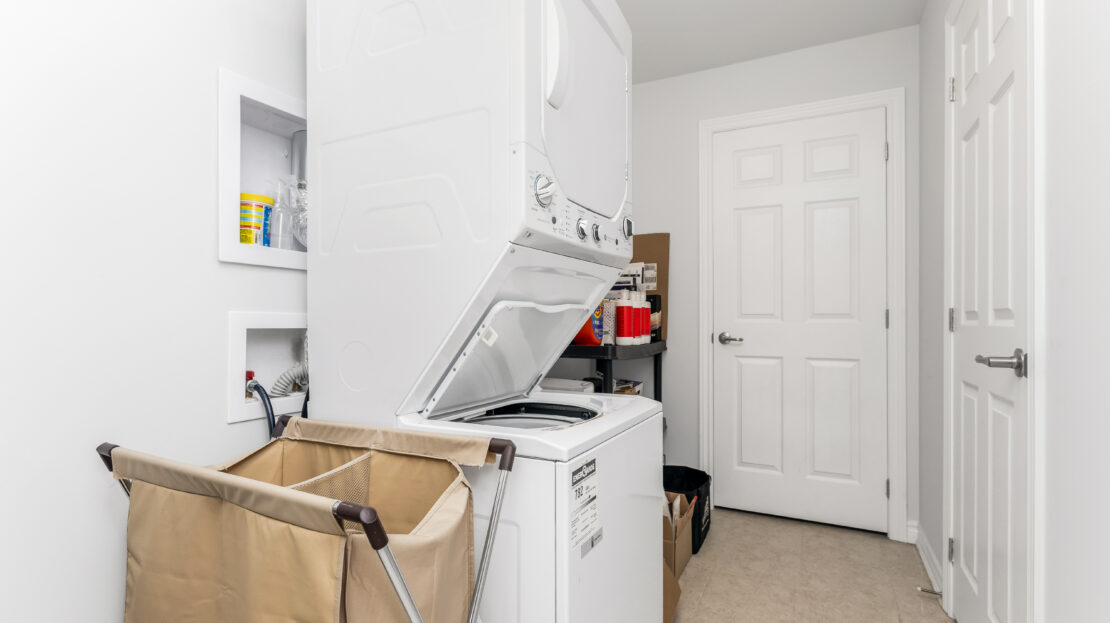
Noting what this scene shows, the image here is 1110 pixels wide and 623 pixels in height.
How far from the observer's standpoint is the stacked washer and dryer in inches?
46.2

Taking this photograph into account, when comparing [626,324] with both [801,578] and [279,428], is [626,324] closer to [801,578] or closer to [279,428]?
[801,578]

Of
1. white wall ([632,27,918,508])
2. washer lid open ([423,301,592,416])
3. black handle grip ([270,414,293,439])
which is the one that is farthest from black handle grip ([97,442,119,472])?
white wall ([632,27,918,508])

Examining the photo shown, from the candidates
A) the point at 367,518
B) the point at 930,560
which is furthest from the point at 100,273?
the point at 930,560

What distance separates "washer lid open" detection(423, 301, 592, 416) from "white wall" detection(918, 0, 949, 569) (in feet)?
5.47

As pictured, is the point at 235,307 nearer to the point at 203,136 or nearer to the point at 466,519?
the point at 203,136

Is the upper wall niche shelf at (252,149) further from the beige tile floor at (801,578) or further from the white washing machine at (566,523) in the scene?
the beige tile floor at (801,578)

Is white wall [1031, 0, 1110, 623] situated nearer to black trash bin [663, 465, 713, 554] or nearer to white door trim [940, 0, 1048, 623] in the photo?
white door trim [940, 0, 1048, 623]

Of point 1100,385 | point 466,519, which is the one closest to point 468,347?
point 466,519

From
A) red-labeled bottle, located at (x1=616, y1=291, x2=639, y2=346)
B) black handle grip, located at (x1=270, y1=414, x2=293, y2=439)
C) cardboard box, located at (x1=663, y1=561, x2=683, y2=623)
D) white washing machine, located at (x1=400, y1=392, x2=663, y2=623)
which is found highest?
red-labeled bottle, located at (x1=616, y1=291, x2=639, y2=346)

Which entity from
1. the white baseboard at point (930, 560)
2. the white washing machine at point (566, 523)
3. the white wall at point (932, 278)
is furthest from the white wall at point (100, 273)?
the white baseboard at point (930, 560)

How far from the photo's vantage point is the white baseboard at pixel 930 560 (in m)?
2.41

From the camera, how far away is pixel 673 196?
3508 millimetres

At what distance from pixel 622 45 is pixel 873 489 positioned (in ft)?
8.79

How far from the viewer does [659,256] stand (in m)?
3.51
